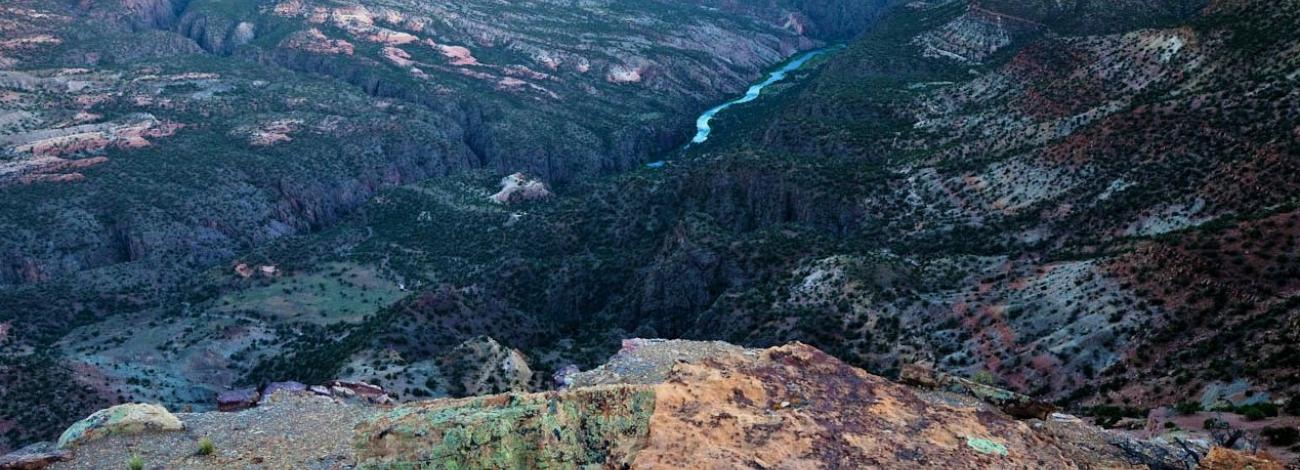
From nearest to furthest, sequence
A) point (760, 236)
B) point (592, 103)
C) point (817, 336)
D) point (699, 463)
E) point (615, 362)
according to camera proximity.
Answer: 1. point (699, 463)
2. point (615, 362)
3. point (817, 336)
4. point (760, 236)
5. point (592, 103)

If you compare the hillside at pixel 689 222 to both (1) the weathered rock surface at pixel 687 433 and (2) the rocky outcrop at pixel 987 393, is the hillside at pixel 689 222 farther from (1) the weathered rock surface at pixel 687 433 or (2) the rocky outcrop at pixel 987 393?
(1) the weathered rock surface at pixel 687 433

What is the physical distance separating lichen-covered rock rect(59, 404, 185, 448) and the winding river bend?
104877 millimetres

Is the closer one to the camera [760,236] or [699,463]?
[699,463]

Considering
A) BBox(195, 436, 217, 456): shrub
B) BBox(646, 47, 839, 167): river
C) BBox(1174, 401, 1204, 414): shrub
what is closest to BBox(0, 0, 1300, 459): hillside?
BBox(1174, 401, 1204, 414): shrub

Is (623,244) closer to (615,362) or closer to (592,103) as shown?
(615,362)

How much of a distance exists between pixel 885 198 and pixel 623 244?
68.4 ft

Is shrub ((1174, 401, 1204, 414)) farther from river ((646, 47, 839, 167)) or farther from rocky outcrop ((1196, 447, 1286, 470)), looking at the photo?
river ((646, 47, 839, 167))

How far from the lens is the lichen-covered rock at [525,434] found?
21.1 m

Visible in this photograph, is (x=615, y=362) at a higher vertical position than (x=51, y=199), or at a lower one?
higher

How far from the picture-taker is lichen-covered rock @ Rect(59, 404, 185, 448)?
2342cm

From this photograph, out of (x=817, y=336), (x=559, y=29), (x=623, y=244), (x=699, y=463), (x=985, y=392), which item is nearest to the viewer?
(x=699, y=463)

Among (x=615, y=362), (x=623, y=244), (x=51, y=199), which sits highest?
(x=615, y=362)

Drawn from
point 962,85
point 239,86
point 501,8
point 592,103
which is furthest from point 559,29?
point 962,85

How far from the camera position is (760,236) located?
5800 cm
